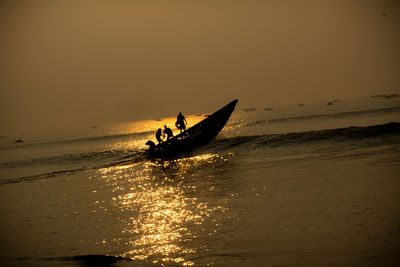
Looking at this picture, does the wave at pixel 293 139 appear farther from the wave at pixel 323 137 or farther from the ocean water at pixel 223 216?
the ocean water at pixel 223 216

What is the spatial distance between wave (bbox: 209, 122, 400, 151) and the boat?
116 cm

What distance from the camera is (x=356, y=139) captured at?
26.2 m

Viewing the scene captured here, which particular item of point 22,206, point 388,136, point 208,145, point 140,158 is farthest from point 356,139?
point 22,206

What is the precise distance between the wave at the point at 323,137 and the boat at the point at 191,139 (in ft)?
3.81

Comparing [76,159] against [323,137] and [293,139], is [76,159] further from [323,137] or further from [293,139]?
[323,137]

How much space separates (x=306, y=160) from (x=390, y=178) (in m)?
7.16

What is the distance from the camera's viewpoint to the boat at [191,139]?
95.5ft

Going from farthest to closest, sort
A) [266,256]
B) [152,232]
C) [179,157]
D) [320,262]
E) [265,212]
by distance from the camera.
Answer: [179,157], [265,212], [152,232], [266,256], [320,262]

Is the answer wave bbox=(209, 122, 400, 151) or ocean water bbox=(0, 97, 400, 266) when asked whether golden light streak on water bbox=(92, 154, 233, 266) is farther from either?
wave bbox=(209, 122, 400, 151)

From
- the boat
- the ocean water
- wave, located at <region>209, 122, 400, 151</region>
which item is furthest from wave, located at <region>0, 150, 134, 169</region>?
the ocean water

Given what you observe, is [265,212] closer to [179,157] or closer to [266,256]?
[266,256]

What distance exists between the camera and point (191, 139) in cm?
3092

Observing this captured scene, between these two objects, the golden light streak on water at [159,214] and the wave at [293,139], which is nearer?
the golden light streak on water at [159,214]

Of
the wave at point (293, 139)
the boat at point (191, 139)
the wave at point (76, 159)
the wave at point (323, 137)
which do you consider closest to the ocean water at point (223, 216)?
the wave at point (293, 139)
